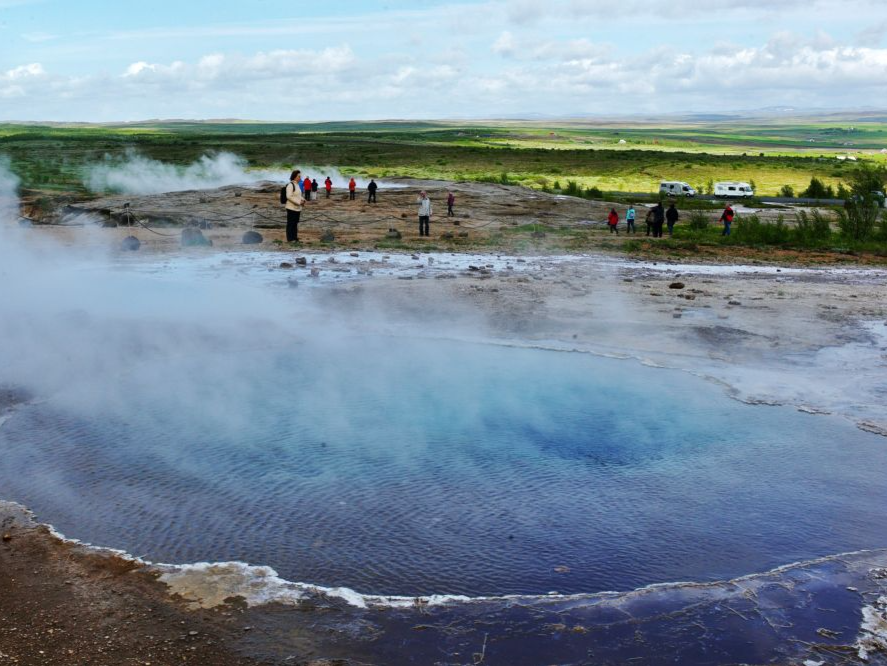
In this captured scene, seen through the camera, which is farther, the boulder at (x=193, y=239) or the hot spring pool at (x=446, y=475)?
the boulder at (x=193, y=239)

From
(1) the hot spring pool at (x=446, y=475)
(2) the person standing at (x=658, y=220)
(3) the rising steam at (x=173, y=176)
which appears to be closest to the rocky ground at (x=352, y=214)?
(2) the person standing at (x=658, y=220)

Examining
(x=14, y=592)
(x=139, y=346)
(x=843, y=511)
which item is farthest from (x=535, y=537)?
(x=139, y=346)

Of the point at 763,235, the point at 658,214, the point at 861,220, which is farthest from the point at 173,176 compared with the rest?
the point at 861,220

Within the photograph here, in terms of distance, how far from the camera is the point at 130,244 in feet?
63.3

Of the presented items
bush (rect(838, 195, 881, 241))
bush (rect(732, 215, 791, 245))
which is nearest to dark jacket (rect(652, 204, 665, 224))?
bush (rect(732, 215, 791, 245))

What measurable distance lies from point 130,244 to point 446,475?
46.1 ft

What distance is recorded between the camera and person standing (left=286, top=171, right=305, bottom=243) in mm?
18391

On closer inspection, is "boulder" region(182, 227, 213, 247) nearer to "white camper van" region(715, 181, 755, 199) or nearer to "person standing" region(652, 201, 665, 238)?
"person standing" region(652, 201, 665, 238)

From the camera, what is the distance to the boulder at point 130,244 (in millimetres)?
19172

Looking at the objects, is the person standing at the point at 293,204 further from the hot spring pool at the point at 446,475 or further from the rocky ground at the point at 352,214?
the hot spring pool at the point at 446,475

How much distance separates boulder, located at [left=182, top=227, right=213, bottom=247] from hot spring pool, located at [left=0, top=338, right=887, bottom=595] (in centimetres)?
1032

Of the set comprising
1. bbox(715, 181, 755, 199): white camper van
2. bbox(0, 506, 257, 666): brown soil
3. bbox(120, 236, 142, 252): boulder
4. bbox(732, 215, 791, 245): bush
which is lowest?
bbox(715, 181, 755, 199): white camper van

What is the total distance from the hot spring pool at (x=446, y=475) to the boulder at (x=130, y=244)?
32.4ft

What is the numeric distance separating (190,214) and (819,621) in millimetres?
22349
